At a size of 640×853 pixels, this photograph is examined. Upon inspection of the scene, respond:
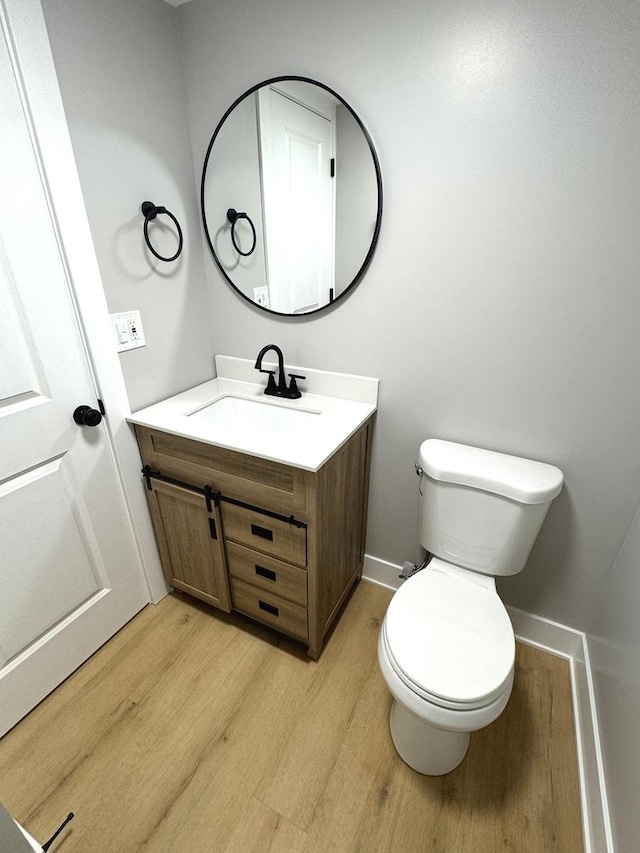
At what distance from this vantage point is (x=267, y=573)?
137 centimetres

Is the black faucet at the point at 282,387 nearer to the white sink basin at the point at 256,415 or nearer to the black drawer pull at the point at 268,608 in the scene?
the white sink basin at the point at 256,415

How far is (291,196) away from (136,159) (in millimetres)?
522

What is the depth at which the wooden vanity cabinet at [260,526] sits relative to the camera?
1.21m

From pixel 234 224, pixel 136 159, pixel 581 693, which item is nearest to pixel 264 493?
pixel 234 224

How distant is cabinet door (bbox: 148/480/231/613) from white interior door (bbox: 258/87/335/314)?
32.4 inches

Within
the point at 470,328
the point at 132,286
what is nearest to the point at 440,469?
the point at 470,328

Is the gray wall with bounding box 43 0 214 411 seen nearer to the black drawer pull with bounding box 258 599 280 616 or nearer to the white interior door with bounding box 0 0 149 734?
the white interior door with bounding box 0 0 149 734

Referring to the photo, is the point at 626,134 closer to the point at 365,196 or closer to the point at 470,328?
the point at 470,328

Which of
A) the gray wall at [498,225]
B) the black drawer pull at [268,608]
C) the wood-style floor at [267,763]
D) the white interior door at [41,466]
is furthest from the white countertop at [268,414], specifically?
the wood-style floor at [267,763]

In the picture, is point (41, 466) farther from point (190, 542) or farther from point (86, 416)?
point (190, 542)

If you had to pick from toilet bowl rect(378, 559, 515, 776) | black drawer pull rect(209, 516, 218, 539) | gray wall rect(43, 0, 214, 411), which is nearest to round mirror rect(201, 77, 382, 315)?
gray wall rect(43, 0, 214, 411)

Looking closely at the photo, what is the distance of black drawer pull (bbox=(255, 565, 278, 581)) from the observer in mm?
1354

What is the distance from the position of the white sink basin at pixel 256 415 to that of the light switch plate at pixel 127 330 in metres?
0.31

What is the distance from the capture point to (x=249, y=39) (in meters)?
1.22
